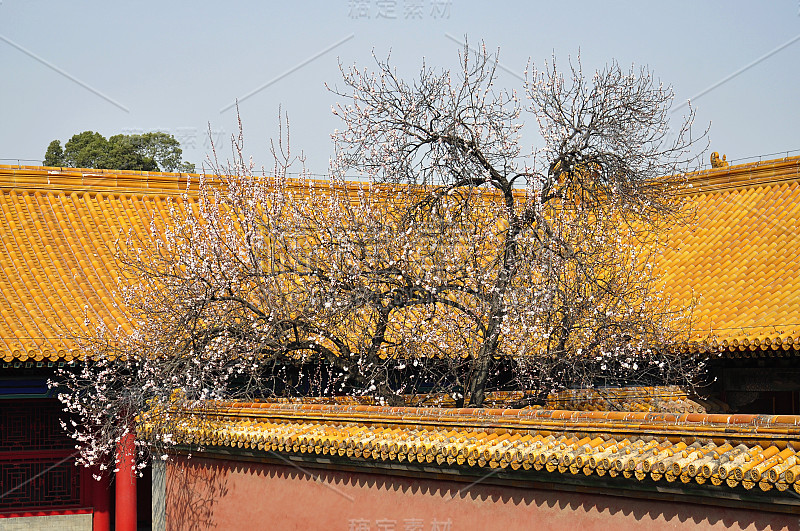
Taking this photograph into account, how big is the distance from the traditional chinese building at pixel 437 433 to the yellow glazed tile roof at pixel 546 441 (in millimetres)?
14

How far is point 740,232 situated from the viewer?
13.0 meters

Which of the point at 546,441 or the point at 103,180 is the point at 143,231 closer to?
the point at 103,180

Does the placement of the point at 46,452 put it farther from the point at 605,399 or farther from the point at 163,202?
the point at 605,399

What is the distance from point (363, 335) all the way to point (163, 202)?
605cm

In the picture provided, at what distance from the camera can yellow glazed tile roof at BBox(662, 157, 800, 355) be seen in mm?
10430

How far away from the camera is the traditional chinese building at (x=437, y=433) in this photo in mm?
5227

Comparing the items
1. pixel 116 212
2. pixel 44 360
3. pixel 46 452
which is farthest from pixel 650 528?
pixel 116 212

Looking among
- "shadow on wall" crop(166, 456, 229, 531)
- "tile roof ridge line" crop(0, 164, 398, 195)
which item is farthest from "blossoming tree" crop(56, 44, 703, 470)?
"tile roof ridge line" crop(0, 164, 398, 195)

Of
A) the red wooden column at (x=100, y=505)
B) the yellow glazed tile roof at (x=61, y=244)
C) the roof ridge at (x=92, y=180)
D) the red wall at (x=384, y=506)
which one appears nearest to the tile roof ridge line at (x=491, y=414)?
the red wall at (x=384, y=506)

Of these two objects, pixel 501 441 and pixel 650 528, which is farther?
pixel 501 441

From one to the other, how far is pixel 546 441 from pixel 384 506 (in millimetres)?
1667

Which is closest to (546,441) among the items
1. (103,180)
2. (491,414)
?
(491,414)

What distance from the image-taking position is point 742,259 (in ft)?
40.4

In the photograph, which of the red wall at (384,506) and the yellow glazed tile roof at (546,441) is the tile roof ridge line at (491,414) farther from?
the red wall at (384,506)
